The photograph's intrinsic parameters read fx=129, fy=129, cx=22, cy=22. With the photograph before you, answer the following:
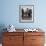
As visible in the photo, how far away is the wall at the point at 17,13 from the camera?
411 centimetres

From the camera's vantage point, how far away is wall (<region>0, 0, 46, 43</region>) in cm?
411

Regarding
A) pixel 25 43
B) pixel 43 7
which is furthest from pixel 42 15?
pixel 25 43

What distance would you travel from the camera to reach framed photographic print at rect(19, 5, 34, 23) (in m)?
4.11

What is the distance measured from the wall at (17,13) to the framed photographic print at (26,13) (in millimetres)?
96

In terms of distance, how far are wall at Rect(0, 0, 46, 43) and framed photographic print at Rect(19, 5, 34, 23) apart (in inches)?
3.8

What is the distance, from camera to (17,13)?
4.13 meters

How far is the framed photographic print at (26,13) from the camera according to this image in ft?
13.5

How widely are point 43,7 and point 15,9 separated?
0.90 meters

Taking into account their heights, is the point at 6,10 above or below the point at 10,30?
above

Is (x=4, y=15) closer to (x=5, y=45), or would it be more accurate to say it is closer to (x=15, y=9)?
(x=15, y=9)

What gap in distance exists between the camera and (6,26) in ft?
13.6

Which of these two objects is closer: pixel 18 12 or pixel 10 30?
pixel 10 30

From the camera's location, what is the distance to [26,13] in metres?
4.15

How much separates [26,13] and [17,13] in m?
0.29
